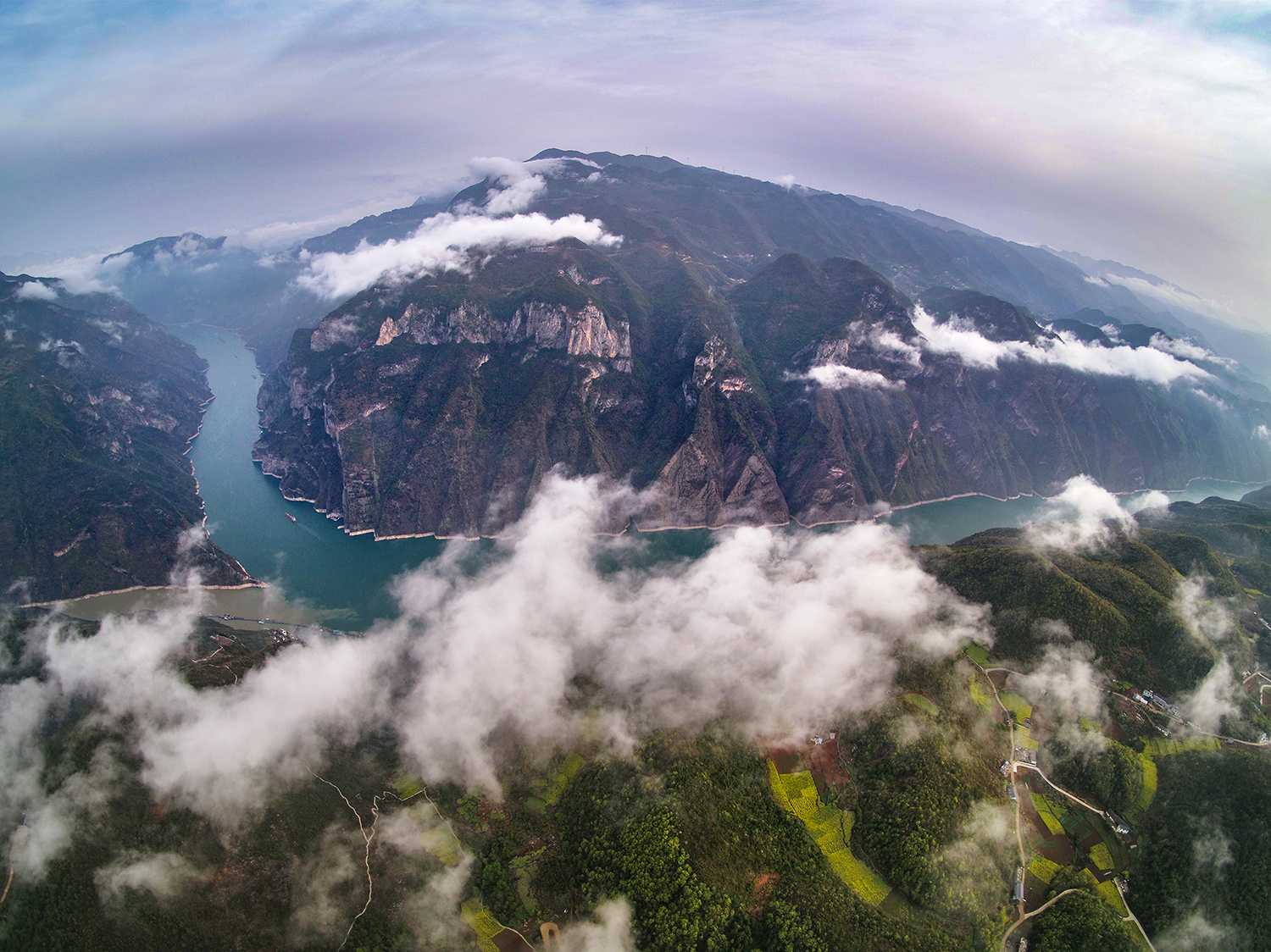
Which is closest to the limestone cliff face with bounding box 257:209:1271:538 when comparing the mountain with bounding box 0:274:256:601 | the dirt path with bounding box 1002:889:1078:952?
the mountain with bounding box 0:274:256:601

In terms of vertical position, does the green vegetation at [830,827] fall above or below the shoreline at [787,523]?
above

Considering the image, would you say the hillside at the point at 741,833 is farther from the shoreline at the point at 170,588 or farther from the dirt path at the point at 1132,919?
the shoreline at the point at 170,588

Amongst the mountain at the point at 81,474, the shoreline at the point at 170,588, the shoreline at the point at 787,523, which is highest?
the mountain at the point at 81,474

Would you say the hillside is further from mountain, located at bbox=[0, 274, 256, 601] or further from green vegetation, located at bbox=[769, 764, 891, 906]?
mountain, located at bbox=[0, 274, 256, 601]

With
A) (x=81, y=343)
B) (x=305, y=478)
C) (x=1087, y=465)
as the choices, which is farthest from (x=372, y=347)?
(x=1087, y=465)

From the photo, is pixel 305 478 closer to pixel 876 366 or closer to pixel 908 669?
pixel 908 669

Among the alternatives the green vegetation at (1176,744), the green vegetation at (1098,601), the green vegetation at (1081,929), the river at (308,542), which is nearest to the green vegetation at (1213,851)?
the green vegetation at (1176,744)
